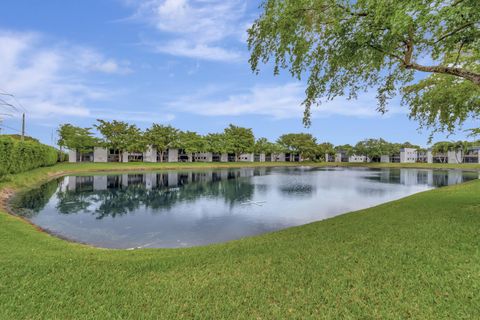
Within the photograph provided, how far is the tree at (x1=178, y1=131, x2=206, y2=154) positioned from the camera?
6588 centimetres

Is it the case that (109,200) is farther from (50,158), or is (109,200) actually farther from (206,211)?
(50,158)

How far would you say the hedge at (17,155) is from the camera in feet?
65.9

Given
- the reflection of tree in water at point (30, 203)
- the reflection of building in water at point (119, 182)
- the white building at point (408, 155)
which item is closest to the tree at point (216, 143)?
the reflection of building in water at point (119, 182)

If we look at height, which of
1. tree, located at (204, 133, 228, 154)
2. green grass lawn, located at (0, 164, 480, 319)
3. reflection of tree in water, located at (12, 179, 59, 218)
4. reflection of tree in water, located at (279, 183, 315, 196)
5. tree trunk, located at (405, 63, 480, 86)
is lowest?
reflection of tree in water, located at (279, 183, 315, 196)

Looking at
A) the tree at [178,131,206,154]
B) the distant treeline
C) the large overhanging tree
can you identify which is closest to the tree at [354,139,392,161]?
the distant treeline

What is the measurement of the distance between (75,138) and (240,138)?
41674mm

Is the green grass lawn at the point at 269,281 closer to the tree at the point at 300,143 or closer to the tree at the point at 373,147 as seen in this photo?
the tree at the point at 300,143

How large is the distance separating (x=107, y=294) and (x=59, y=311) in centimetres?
63

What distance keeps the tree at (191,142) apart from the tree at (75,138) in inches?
782

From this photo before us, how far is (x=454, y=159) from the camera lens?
84125mm

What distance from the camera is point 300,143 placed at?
88.2 m

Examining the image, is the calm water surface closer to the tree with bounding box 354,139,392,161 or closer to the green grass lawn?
the green grass lawn

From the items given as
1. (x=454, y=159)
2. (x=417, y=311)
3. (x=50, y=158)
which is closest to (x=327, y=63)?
(x=417, y=311)

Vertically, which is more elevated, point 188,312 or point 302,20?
point 302,20
